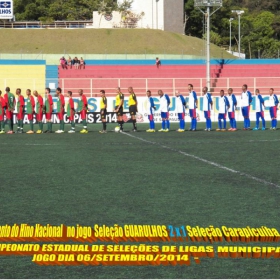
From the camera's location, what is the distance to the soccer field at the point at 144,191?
25.0 ft

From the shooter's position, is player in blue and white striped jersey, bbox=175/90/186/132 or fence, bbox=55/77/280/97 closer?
player in blue and white striped jersey, bbox=175/90/186/132

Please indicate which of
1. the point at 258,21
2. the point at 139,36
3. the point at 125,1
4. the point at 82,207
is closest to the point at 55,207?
the point at 82,207

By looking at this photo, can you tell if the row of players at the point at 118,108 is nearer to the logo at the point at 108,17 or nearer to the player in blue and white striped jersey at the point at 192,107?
the player in blue and white striped jersey at the point at 192,107

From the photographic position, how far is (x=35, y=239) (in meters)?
8.40

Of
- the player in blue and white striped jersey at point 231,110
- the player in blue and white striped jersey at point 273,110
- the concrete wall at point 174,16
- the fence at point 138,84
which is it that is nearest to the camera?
the player in blue and white striped jersey at point 231,110

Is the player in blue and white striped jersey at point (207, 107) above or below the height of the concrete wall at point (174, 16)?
below

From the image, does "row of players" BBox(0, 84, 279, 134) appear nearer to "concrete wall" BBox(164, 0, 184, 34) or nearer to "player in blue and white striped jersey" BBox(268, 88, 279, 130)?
"player in blue and white striped jersey" BBox(268, 88, 279, 130)

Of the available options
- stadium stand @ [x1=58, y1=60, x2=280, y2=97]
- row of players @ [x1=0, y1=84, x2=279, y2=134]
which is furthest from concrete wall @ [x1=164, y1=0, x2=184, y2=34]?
row of players @ [x1=0, y1=84, x2=279, y2=134]

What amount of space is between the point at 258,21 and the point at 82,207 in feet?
292

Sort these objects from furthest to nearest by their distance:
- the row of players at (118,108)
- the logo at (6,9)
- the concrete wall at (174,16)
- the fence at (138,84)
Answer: the concrete wall at (174,16)
the logo at (6,9)
the fence at (138,84)
the row of players at (118,108)

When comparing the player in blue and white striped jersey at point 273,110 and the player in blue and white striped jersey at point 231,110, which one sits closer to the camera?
the player in blue and white striped jersey at point 231,110

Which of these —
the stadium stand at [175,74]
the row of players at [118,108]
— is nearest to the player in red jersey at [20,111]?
the row of players at [118,108]

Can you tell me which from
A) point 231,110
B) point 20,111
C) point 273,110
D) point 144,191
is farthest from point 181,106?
point 144,191

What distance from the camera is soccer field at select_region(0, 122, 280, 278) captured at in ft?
25.0
